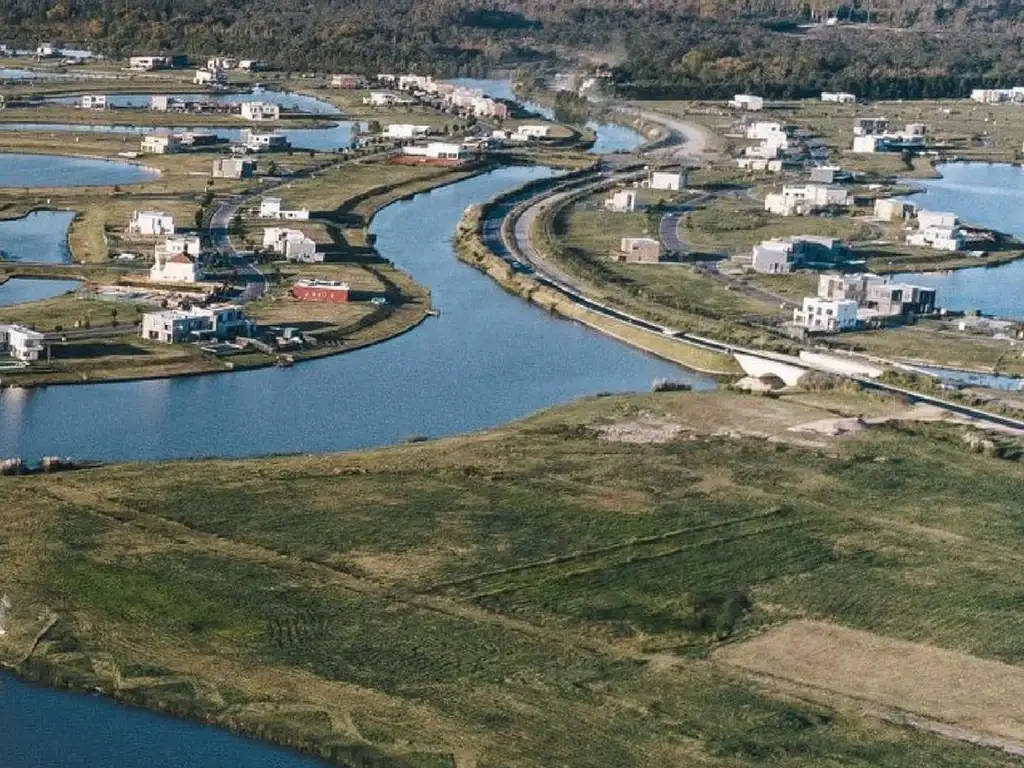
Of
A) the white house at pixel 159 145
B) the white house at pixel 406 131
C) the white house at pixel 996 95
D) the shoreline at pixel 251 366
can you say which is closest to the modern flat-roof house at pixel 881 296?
the shoreline at pixel 251 366

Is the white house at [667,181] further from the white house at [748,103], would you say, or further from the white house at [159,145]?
the white house at [748,103]

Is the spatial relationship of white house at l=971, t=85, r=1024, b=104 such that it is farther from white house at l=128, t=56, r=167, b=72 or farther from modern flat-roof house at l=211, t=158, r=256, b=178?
modern flat-roof house at l=211, t=158, r=256, b=178

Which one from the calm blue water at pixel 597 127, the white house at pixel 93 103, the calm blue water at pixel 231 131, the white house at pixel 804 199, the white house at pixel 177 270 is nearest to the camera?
the white house at pixel 177 270

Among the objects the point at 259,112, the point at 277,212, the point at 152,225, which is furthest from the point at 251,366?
the point at 259,112

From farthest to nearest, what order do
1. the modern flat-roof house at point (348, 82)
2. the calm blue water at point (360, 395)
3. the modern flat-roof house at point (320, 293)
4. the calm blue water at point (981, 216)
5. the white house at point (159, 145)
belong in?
the modern flat-roof house at point (348, 82) → the white house at point (159, 145) → the calm blue water at point (981, 216) → the modern flat-roof house at point (320, 293) → the calm blue water at point (360, 395)

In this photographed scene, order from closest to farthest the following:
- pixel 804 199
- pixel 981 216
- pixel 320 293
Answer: pixel 320 293 < pixel 804 199 < pixel 981 216

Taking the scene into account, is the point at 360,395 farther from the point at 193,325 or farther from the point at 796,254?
the point at 796,254

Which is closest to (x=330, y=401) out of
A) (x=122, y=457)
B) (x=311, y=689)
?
(x=122, y=457)
